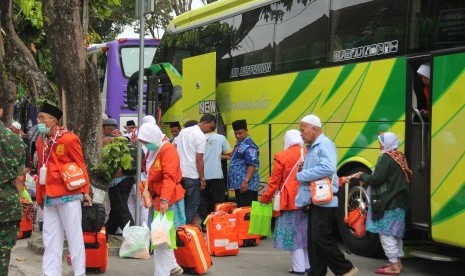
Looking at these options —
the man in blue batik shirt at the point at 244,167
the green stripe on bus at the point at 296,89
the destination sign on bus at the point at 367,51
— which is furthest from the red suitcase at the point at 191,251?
the green stripe on bus at the point at 296,89

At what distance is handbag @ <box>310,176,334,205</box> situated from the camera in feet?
24.0

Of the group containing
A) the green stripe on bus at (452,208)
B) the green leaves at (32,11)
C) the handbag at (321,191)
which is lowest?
the green stripe on bus at (452,208)

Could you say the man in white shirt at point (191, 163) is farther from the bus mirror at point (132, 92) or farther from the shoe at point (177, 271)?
the bus mirror at point (132, 92)

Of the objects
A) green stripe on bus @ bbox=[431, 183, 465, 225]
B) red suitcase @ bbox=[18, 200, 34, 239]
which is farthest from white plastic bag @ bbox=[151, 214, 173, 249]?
red suitcase @ bbox=[18, 200, 34, 239]

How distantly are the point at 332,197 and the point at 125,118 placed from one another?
12.8 meters

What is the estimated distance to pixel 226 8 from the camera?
1331 centimetres

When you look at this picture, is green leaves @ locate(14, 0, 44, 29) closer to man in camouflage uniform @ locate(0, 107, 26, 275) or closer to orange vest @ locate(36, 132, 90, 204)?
orange vest @ locate(36, 132, 90, 204)

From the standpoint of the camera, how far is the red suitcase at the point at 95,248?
8.29 metres

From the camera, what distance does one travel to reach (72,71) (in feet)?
31.8

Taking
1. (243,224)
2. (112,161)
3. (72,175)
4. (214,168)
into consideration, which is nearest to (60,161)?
(72,175)

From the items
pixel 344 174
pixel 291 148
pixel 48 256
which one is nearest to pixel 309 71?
pixel 344 174

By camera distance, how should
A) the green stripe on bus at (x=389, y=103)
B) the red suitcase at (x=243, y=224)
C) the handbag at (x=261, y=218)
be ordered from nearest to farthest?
the green stripe on bus at (x=389, y=103)
the handbag at (x=261, y=218)
the red suitcase at (x=243, y=224)

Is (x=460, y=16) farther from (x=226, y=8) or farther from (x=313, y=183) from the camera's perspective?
(x=226, y=8)

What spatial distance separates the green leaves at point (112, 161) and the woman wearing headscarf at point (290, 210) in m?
Result: 2.05
